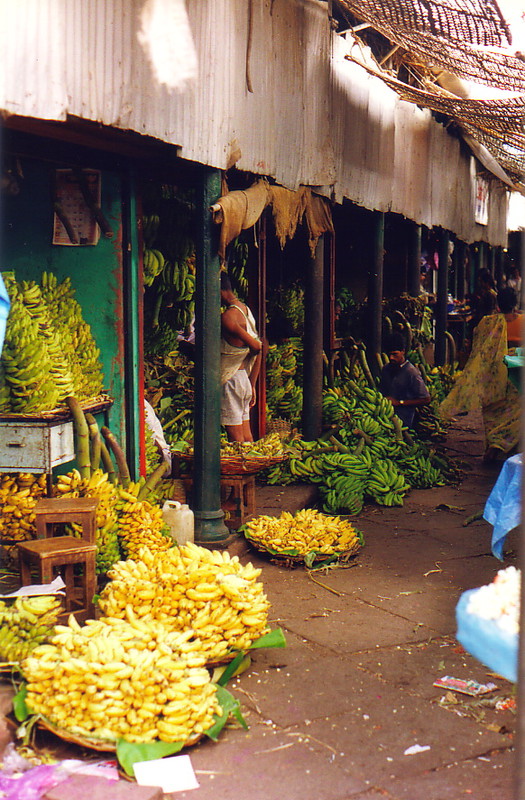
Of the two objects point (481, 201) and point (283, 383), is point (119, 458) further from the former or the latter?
point (481, 201)

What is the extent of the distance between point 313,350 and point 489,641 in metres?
7.04

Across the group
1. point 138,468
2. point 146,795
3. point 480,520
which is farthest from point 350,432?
point 146,795

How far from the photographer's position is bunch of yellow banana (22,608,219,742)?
3434mm

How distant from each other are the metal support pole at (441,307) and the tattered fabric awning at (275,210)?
7545 millimetres

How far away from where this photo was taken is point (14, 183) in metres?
5.72

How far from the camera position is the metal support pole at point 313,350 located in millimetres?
8953

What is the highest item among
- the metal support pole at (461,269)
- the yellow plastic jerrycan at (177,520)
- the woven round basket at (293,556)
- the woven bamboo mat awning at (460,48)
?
the woven bamboo mat awning at (460,48)

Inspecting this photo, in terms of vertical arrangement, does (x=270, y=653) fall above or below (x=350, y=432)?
below

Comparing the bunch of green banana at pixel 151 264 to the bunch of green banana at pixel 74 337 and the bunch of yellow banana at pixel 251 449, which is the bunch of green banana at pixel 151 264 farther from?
the bunch of yellow banana at pixel 251 449

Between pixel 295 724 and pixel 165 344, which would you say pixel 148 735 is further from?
pixel 165 344

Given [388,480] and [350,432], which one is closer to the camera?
[388,480]

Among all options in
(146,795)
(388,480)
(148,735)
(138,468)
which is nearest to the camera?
(146,795)

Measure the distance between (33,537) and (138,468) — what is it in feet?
4.53

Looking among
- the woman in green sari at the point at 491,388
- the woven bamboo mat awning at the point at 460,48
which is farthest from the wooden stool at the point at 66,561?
the woman in green sari at the point at 491,388
